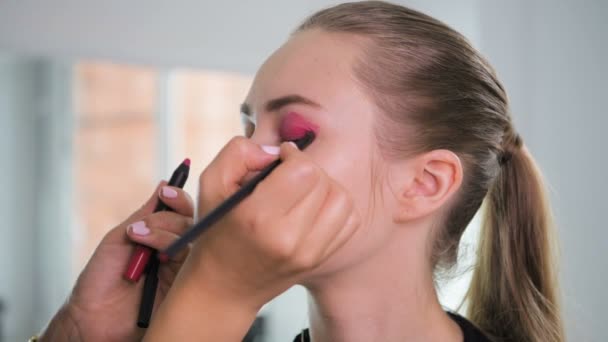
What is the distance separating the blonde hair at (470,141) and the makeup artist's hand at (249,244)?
0.77ft

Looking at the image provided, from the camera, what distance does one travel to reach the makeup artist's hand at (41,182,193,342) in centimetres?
89

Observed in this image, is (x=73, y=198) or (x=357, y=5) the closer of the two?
(x=357, y=5)

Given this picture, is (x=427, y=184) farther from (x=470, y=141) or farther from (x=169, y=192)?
(x=169, y=192)

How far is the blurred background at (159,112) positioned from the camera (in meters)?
1.53

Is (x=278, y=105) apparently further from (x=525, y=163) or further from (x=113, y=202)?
(x=113, y=202)

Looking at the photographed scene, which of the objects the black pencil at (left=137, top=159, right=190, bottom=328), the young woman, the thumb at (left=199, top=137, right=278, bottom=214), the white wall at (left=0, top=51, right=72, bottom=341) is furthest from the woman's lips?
the white wall at (left=0, top=51, right=72, bottom=341)

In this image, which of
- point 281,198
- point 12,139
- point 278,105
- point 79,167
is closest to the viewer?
point 281,198

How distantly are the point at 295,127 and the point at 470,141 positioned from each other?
0.90ft

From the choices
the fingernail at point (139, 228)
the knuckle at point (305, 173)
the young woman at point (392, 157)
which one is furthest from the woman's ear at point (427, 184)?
the fingernail at point (139, 228)

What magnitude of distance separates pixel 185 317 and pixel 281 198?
159 mm

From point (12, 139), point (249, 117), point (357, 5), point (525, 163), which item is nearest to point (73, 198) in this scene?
point (12, 139)

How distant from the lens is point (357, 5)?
884 mm

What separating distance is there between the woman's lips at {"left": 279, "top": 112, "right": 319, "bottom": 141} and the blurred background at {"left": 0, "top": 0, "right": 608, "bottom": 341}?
0.85 m

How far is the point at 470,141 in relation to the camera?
864mm
